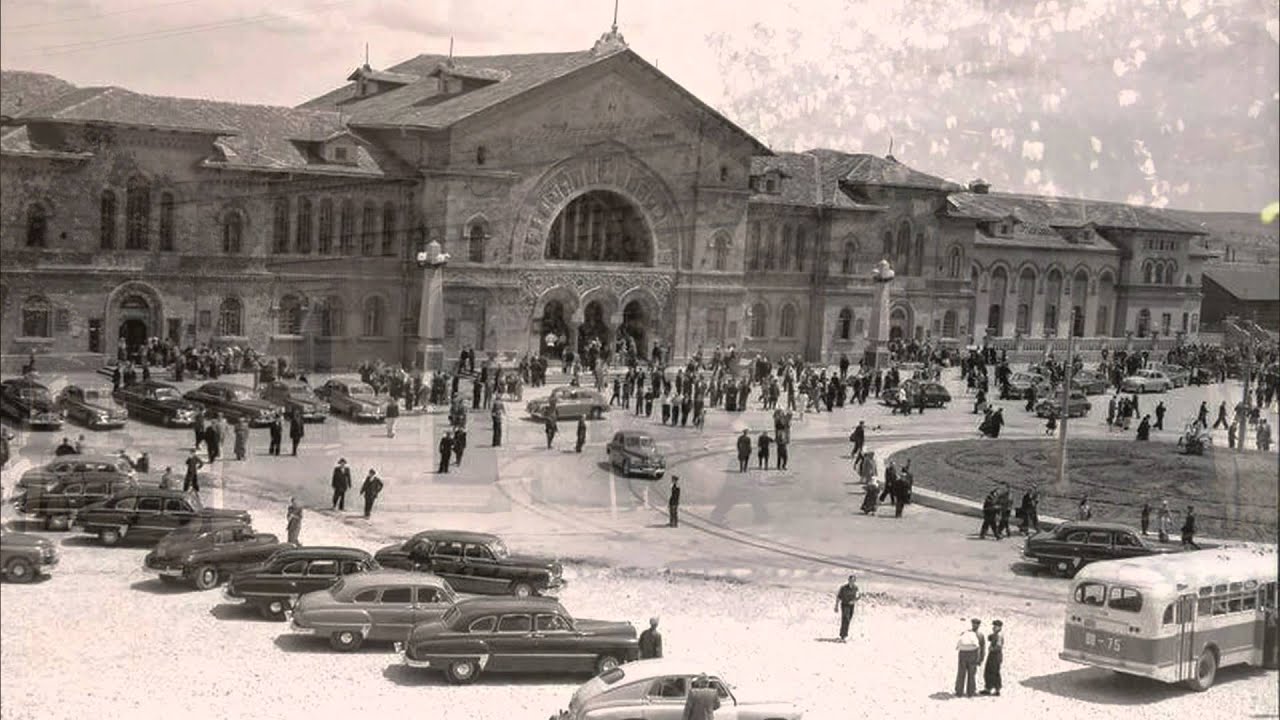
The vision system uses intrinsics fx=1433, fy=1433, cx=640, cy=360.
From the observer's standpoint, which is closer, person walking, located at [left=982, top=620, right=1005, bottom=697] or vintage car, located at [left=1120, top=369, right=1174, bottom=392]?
person walking, located at [left=982, top=620, right=1005, bottom=697]

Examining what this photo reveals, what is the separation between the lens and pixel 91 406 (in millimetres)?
13250

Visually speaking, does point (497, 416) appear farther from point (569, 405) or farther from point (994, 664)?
point (994, 664)

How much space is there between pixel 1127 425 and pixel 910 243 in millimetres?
2709

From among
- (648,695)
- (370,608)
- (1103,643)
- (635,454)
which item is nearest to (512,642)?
(370,608)

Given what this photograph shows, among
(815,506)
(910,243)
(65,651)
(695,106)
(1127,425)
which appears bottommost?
(65,651)

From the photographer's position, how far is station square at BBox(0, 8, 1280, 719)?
11.0 meters

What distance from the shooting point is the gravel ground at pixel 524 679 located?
9.96m

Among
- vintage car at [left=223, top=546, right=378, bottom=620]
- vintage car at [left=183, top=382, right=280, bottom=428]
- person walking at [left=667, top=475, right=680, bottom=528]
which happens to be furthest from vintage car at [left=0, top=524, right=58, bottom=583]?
person walking at [left=667, top=475, right=680, bottom=528]

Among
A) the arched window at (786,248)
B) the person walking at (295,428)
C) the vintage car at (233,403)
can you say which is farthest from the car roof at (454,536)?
the arched window at (786,248)

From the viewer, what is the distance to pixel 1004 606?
1219 centimetres

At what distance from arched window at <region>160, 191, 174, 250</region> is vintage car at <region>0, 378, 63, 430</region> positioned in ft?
5.57

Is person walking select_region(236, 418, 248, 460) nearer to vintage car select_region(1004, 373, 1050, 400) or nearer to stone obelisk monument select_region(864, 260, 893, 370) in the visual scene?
stone obelisk monument select_region(864, 260, 893, 370)

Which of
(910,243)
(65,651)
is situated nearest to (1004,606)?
(910,243)

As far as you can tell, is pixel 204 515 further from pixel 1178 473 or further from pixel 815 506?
pixel 1178 473
